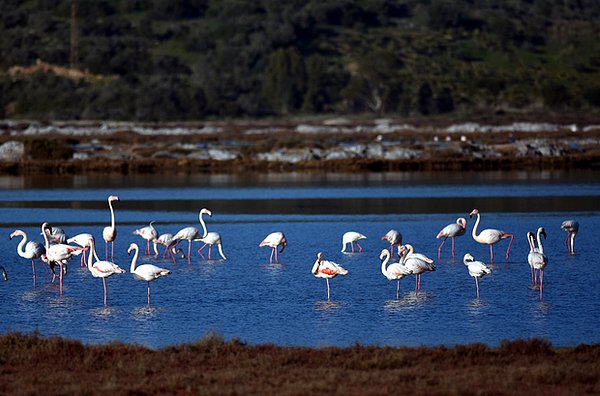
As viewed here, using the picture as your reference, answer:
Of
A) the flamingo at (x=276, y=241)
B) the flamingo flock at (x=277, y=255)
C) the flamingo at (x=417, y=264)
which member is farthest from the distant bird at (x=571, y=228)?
the flamingo at (x=276, y=241)

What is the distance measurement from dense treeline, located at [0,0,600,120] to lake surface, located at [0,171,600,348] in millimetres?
68980

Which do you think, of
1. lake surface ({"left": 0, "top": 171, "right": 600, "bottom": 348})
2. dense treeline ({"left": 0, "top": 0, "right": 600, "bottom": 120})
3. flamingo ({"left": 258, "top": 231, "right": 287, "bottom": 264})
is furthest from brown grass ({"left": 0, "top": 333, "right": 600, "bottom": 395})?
dense treeline ({"left": 0, "top": 0, "right": 600, "bottom": 120})

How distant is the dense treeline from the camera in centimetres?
10769

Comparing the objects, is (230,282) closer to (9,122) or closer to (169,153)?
(169,153)

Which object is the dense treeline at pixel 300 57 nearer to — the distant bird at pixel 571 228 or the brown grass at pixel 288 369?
the distant bird at pixel 571 228

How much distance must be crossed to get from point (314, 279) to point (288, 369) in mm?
7669

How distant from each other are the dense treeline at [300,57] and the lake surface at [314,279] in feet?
226

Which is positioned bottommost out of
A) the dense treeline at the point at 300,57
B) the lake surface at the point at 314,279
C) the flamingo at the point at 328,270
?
the lake surface at the point at 314,279

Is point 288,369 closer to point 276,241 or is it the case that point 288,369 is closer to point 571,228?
point 276,241

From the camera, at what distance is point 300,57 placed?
115 metres

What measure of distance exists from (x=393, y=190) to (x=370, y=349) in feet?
89.9

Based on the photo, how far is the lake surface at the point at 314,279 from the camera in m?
14.9

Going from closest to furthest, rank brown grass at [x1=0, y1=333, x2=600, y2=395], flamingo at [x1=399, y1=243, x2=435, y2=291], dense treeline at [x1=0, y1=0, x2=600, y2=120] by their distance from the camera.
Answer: brown grass at [x1=0, y1=333, x2=600, y2=395] < flamingo at [x1=399, y1=243, x2=435, y2=291] < dense treeline at [x1=0, y1=0, x2=600, y2=120]

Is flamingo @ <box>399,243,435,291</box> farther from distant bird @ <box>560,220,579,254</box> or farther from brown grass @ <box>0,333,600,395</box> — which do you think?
distant bird @ <box>560,220,579,254</box>
